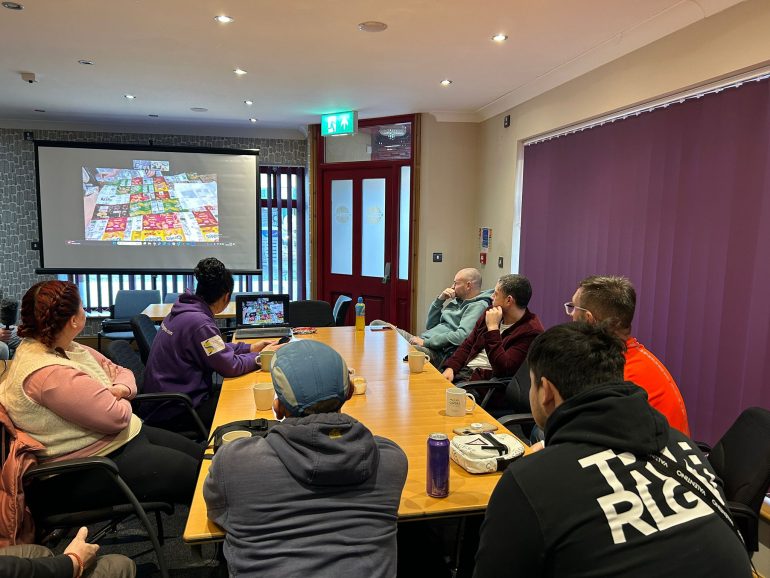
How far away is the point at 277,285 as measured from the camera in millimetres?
7625

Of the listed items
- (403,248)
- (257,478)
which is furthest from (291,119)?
(257,478)

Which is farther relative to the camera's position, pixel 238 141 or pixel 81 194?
pixel 238 141

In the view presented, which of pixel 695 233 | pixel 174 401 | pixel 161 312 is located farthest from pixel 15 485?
pixel 161 312

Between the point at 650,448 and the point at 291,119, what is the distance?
6.06 m

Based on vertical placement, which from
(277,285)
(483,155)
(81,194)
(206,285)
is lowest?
(277,285)

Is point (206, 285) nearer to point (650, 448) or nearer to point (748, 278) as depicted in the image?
point (650, 448)

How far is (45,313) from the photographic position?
2.02 meters

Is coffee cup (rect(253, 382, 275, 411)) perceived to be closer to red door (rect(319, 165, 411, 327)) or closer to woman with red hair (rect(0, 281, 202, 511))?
woman with red hair (rect(0, 281, 202, 511))

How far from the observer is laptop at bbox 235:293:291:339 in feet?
12.8

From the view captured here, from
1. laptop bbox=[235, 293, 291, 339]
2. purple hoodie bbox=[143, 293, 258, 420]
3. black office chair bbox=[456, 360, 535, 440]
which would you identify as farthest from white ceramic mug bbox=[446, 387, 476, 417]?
laptop bbox=[235, 293, 291, 339]

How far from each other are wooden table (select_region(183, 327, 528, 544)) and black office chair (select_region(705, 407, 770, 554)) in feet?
2.56

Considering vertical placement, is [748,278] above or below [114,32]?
below

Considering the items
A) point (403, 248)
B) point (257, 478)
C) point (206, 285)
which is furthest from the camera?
point (403, 248)

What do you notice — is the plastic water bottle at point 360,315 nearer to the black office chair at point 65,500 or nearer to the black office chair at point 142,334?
the black office chair at point 142,334
